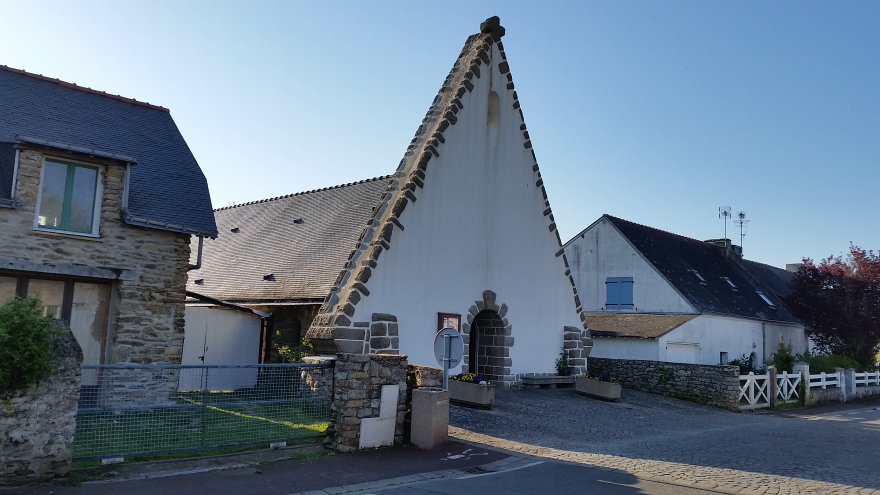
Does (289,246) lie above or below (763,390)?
above

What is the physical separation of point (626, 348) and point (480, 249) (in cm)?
985

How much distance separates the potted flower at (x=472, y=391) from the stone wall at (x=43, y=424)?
816 cm

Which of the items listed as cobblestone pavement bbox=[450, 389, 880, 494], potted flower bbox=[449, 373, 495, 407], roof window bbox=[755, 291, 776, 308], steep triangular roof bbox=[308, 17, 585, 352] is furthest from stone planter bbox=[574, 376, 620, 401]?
roof window bbox=[755, 291, 776, 308]

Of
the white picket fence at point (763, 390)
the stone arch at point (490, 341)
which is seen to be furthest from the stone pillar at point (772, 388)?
the stone arch at point (490, 341)

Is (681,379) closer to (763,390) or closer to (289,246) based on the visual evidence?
(763,390)

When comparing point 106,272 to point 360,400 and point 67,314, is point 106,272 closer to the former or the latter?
point 67,314

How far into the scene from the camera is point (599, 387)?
17297mm

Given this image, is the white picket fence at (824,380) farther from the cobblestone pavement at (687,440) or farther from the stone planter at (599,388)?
the stone planter at (599,388)

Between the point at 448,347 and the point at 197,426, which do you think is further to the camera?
the point at 448,347

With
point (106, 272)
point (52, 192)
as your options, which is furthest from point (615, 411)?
point (52, 192)

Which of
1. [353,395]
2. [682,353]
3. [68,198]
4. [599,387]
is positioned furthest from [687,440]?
[682,353]

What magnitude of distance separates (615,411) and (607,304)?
498 inches

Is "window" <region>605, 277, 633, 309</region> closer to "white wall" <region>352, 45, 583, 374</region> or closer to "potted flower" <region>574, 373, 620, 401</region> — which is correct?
"white wall" <region>352, 45, 583, 374</region>

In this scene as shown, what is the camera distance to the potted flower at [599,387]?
17.2m
